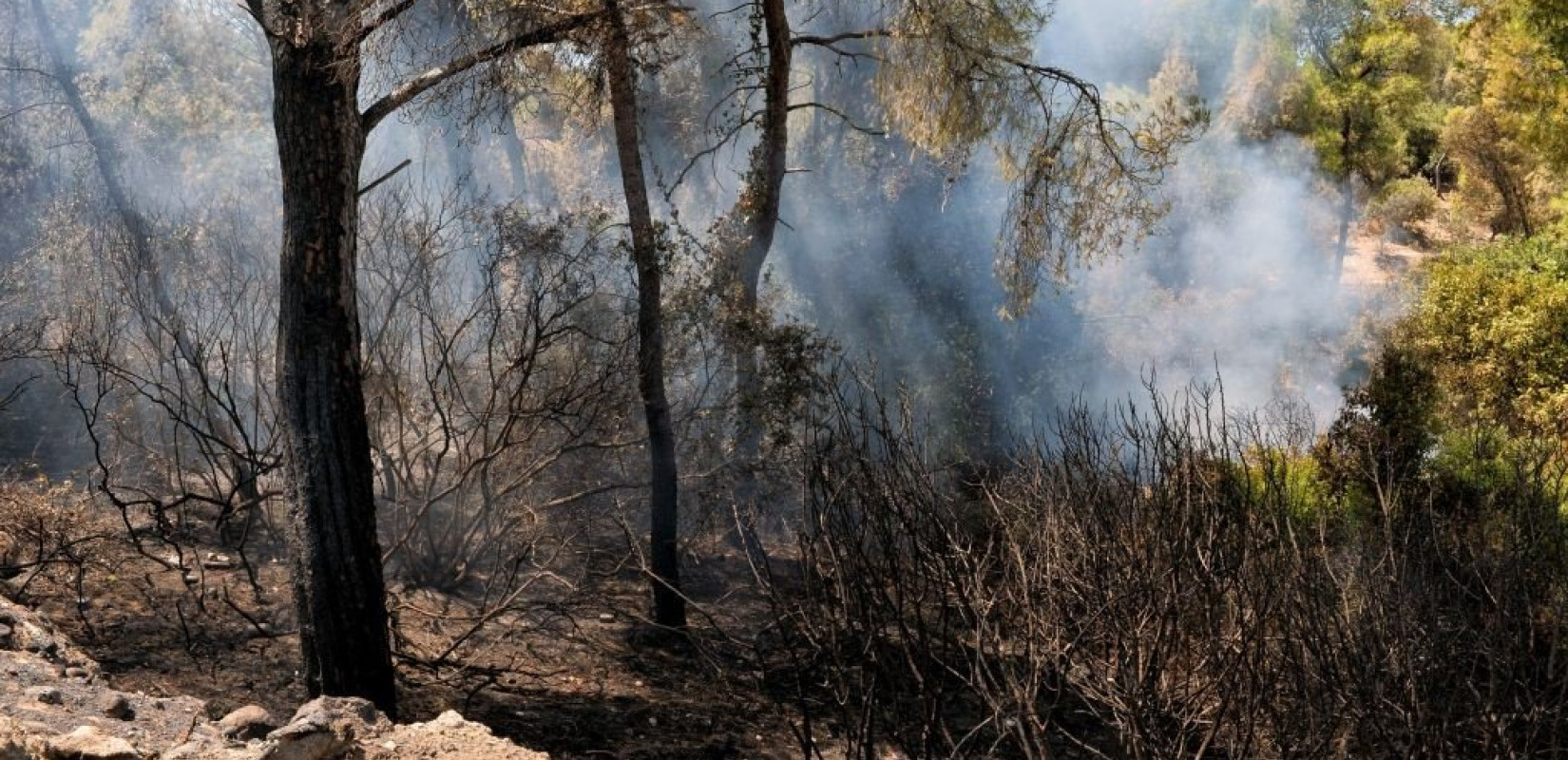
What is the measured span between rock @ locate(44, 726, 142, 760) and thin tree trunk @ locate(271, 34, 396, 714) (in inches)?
79.2

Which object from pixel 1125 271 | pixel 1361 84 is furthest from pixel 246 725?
pixel 1361 84

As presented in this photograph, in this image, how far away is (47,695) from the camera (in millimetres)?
5391

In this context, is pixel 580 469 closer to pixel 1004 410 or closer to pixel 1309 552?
pixel 1309 552

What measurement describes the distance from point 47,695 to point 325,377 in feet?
6.00

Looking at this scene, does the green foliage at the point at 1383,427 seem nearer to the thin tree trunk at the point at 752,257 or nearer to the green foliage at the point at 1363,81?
the thin tree trunk at the point at 752,257

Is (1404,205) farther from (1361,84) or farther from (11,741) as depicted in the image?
(11,741)

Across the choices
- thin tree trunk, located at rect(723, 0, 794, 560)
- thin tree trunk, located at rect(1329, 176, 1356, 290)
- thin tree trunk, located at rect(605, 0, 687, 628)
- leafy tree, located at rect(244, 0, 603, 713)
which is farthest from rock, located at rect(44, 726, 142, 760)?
thin tree trunk, located at rect(1329, 176, 1356, 290)

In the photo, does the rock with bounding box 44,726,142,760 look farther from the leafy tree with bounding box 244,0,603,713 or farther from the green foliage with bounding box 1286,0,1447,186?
the green foliage with bounding box 1286,0,1447,186

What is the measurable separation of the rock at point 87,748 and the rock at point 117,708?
2.56 ft

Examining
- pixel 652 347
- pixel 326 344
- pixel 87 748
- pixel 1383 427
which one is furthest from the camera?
pixel 1383 427

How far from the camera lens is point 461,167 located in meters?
22.0

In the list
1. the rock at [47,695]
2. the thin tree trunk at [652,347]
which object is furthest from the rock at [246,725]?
the thin tree trunk at [652,347]

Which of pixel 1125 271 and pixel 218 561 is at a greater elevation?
pixel 1125 271

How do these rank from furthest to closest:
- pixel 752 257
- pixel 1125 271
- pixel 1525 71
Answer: pixel 1125 271, pixel 1525 71, pixel 752 257
